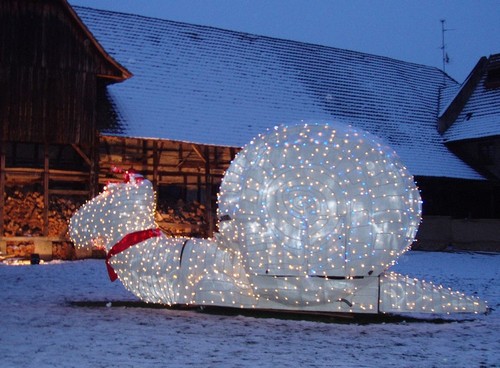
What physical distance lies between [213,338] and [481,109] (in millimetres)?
21732

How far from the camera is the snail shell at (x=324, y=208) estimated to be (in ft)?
23.5

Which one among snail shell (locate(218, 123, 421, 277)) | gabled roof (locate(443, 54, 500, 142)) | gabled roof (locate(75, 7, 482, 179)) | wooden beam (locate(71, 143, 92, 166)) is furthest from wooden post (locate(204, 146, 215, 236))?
snail shell (locate(218, 123, 421, 277))

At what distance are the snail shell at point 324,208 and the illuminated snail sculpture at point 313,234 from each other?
0.01m

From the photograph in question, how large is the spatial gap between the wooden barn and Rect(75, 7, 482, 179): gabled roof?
0.19 ft

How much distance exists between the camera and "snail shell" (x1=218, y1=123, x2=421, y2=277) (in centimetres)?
715

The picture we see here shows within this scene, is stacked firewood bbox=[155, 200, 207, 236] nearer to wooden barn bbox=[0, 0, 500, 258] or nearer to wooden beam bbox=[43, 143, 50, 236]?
wooden barn bbox=[0, 0, 500, 258]

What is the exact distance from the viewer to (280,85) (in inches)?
879

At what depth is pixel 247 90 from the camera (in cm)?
2142

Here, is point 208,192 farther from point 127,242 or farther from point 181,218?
point 127,242

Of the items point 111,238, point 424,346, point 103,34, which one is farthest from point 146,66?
point 424,346

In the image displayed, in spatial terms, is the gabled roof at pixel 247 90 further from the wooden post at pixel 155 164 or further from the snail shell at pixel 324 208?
the snail shell at pixel 324 208

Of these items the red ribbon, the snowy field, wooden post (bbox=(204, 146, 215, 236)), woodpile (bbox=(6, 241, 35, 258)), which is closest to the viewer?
the snowy field

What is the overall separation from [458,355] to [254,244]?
2.50m

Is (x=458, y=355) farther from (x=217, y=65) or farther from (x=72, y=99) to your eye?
(x=217, y=65)
